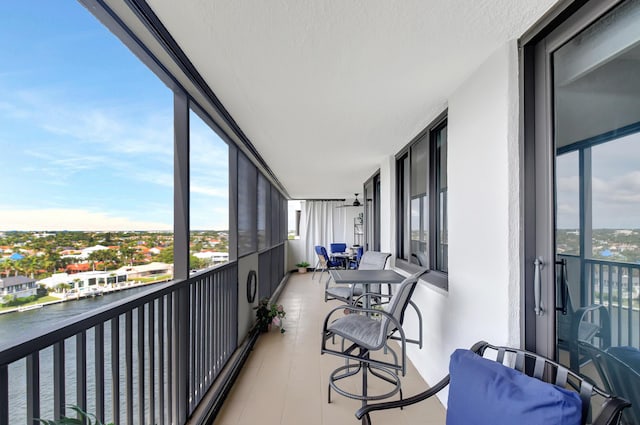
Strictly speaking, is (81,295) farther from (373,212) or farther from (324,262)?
(324,262)

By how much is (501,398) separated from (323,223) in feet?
29.9

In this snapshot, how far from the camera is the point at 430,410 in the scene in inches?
88.9

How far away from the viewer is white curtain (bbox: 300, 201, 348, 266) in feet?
33.4

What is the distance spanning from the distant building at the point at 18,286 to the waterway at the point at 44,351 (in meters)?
0.06

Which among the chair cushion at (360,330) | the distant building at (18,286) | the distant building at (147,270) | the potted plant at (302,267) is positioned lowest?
the potted plant at (302,267)

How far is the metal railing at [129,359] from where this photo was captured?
93 cm

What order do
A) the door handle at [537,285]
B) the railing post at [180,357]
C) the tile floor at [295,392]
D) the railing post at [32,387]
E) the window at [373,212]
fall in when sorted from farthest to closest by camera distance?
the window at [373,212], the tile floor at [295,392], the railing post at [180,357], the door handle at [537,285], the railing post at [32,387]

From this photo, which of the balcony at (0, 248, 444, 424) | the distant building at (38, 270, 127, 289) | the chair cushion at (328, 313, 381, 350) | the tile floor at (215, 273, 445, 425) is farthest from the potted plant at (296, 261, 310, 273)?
the distant building at (38, 270, 127, 289)

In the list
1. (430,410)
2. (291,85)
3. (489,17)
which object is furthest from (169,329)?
(489,17)

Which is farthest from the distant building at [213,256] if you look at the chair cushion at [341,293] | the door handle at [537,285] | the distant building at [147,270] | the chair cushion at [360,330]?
the door handle at [537,285]

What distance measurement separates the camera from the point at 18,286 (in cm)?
88

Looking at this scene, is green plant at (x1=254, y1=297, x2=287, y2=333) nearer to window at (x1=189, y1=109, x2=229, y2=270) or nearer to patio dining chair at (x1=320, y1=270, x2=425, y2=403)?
window at (x1=189, y1=109, x2=229, y2=270)

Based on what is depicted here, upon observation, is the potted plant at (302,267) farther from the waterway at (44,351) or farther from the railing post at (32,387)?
the railing post at (32,387)

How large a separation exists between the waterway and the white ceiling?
→ 4.17 feet
